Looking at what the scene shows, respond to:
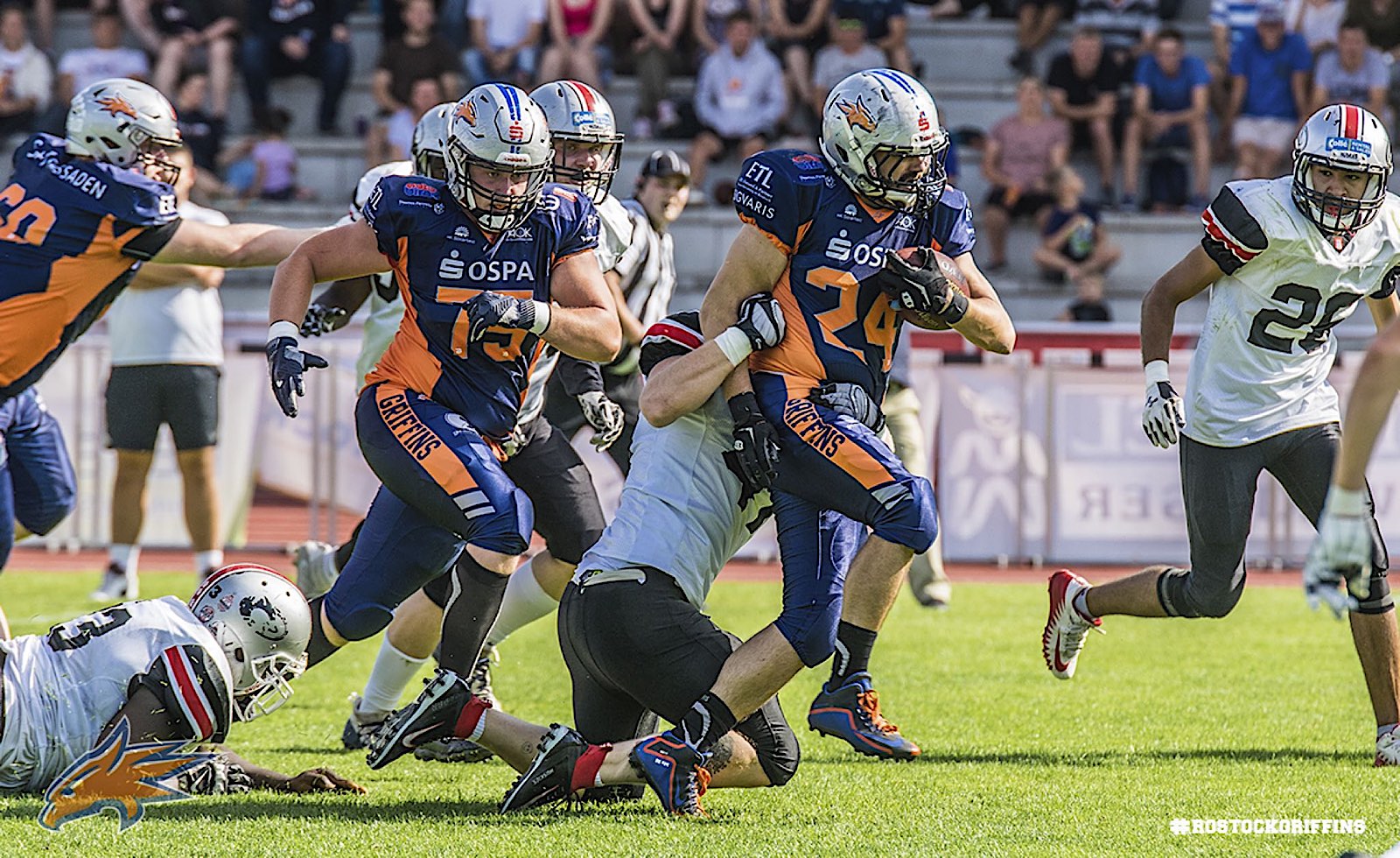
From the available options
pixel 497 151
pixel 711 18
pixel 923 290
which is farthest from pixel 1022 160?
pixel 497 151

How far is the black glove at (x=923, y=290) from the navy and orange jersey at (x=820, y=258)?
174 mm

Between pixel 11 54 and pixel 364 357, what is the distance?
9.15 metres

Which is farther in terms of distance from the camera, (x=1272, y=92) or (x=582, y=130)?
(x=1272, y=92)

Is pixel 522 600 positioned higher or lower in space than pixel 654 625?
lower

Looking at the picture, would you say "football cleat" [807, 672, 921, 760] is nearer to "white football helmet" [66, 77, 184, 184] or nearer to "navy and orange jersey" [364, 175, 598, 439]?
"navy and orange jersey" [364, 175, 598, 439]

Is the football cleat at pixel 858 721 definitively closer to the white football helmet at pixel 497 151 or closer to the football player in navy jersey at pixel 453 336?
the football player in navy jersey at pixel 453 336

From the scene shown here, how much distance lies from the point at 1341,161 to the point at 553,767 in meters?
2.79

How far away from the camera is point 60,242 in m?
5.19

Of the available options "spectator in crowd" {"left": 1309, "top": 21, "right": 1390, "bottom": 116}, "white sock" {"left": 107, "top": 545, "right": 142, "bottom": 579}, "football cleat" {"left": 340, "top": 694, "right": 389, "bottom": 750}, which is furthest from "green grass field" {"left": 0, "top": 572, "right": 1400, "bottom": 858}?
"spectator in crowd" {"left": 1309, "top": 21, "right": 1390, "bottom": 116}

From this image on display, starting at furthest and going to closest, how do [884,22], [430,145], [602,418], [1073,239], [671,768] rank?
[884,22]
[1073,239]
[602,418]
[430,145]
[671,768]

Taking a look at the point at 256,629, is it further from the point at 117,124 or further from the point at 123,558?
the point at 123,558

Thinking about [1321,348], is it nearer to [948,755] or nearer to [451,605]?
[948,755]

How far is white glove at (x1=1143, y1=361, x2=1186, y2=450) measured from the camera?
17.1 ft

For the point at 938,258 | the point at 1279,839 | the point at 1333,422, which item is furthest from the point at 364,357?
the point at 1279,839
